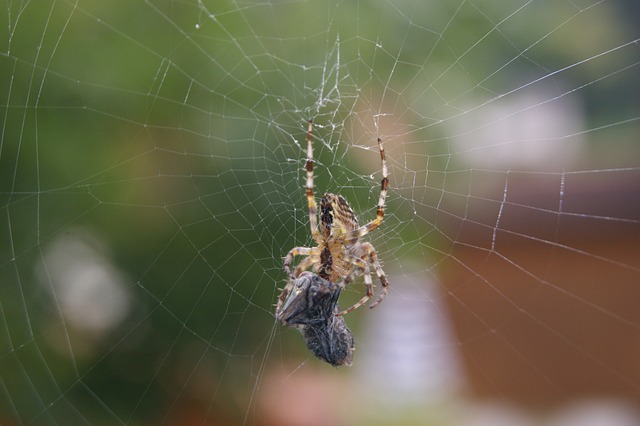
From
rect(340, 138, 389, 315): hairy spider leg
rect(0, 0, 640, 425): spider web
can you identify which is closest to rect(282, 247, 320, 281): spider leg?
rect(340, 138, 389, 315): hairy spider leg

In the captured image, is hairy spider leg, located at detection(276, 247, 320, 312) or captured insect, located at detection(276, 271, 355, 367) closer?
captured insect, located at detection(276, 271, 355, 367)

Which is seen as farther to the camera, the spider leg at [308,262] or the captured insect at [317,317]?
the spider leg at [308,262]

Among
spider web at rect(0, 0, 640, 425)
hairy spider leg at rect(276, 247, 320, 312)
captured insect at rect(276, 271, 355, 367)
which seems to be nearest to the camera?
captured insect at rect(276, 271, 355, 367)

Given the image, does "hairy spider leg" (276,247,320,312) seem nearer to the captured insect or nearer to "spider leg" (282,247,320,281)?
"spider leg" (282,247,320,281)

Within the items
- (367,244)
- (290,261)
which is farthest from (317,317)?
(367,244)

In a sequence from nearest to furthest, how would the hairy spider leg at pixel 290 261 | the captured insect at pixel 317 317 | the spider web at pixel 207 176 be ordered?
the captured insect at pixel 317 317 → the hairy spider leg at pixel 290 261 → the spider web at pixel 207 176

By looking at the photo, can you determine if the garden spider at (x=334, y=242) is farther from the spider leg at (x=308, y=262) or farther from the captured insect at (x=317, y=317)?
the captured insect at (x=317, y=317)

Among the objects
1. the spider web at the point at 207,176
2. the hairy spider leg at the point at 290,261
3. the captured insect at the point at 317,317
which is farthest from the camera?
the spider web at the point at 207,176

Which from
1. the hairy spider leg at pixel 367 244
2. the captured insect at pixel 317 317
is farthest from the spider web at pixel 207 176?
the captured insect at pixel 317 317

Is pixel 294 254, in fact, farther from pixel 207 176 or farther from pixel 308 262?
pixel 207 176
